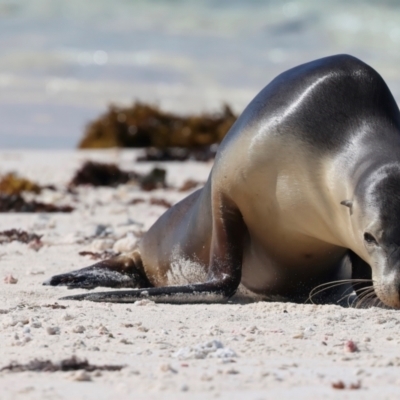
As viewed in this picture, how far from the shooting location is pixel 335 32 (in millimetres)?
30375

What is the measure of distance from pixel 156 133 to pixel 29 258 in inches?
408

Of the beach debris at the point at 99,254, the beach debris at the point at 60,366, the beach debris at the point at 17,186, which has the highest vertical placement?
the beach debris at the point at 60,366

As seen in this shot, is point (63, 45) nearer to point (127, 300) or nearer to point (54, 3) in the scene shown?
point (54, 3)

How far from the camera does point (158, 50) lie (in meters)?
27.2

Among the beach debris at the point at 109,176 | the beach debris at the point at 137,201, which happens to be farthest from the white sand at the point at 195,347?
the beach debris at the point at 109,176

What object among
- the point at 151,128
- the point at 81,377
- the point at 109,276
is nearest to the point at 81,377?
the point at 81,377

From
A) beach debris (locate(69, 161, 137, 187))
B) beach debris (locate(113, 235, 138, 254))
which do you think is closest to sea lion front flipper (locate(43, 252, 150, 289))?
beach debris (locate(113, 235, 138, 254))

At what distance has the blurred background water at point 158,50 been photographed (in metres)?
20.5

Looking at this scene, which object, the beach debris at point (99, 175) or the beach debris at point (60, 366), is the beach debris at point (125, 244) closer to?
the beach debris at point (60, 366)

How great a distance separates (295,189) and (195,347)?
149 cm

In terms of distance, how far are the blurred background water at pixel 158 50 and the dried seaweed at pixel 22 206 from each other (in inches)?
288

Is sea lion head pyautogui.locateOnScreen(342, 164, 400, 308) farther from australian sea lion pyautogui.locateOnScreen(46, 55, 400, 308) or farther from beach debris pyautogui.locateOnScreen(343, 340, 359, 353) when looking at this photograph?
beach debris pyautogui.locateOnScreen(343, 340, 359, 353)

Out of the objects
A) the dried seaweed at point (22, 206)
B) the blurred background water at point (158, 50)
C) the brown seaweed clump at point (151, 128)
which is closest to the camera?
the dried seaweed at point (22, 206)

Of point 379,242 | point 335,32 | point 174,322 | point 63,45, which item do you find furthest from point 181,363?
point 335,32
